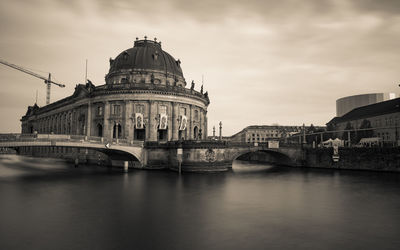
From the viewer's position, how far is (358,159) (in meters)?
49.5

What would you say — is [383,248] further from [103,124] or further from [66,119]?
[66,119]

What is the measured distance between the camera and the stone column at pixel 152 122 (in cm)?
5494

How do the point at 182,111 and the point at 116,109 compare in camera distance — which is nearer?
the point at 116,109

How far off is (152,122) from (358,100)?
152455mm

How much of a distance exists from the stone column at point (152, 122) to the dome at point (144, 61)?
1111cm

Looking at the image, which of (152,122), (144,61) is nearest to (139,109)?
(152,122)

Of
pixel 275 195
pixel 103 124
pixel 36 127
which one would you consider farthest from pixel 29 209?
pixel 36 127

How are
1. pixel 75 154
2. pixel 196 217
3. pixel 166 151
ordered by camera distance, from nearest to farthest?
pixel 196 217
pixel 166 151
pixel 75 154

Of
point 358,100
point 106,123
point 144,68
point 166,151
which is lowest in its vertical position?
point 166,151

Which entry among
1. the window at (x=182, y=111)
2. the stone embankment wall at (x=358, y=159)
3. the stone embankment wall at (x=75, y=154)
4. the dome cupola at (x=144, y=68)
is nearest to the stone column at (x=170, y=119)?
the window at (x=182, y=111)

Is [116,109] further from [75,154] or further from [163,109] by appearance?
[75,154]

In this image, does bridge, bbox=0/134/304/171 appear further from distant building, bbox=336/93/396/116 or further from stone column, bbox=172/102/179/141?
distant building, bbox=336/93/396/116

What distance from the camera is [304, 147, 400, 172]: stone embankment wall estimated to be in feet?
149

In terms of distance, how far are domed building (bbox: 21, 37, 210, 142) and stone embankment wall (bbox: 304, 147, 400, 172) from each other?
2392cm
